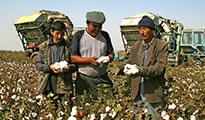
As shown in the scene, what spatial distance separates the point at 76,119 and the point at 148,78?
891mm

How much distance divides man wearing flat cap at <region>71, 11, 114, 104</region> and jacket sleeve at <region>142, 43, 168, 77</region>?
1.85 feet

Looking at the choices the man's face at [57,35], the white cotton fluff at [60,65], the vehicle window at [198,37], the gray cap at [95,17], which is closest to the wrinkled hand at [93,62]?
the white cotton fluff at [60,65]

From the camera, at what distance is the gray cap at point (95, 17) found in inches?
125

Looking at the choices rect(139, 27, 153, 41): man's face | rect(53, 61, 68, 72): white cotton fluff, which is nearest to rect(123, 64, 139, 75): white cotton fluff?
rect(139, 27, 153, 41): man's face

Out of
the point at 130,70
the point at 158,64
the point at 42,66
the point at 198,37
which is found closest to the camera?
the point at 130,70

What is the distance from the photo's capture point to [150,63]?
2.97 m

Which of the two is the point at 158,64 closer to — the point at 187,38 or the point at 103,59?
the point at 103,59

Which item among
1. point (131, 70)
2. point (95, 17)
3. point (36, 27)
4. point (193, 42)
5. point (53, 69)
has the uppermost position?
point (95, 17)

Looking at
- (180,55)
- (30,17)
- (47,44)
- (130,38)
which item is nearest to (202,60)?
(180,55)

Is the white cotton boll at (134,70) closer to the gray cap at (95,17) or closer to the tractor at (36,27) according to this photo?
the gray cap at (95,17)

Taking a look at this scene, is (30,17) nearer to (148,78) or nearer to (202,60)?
(202,60)

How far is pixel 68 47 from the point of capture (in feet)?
11.7

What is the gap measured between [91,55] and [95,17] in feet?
1.54

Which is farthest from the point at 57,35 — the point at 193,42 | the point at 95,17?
the point at 193,42
